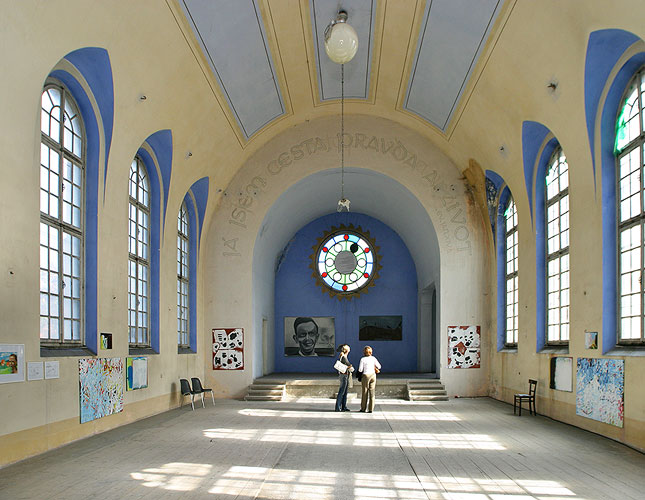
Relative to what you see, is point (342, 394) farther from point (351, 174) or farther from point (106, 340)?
point (351, 174)

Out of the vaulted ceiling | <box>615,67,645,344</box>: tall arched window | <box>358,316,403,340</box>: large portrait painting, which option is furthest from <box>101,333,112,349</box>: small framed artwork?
<box>358,316,403,340</box>: large portrait painting

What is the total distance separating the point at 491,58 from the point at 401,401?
8.38m

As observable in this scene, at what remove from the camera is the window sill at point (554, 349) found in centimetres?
1217

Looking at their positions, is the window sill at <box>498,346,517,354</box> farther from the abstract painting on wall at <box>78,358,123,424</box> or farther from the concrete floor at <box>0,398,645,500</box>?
the abstract painting on wall at <box>78,358,123,424</box>

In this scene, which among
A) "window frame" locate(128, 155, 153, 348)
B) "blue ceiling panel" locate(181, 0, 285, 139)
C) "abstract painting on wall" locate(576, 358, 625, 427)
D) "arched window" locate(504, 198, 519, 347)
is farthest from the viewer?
"arched window" locate(504, 198, 519, 347)

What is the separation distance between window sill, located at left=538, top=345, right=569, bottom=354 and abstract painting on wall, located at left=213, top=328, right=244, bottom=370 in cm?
752

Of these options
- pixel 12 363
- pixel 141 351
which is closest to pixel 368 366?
pixel 141 351

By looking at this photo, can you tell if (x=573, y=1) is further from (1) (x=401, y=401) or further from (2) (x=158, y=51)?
(1) (x=401, y=401)

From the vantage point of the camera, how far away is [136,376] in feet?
39.7

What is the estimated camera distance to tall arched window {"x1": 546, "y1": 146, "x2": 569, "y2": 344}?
41.3ft

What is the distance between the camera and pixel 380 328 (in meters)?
22.5

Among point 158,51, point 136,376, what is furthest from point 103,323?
point 158,51

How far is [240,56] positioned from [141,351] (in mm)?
6055

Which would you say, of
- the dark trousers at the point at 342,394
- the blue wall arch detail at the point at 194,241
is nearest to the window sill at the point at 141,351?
the blue wall arch detail at the point at 194,241
